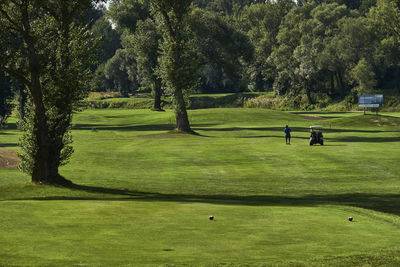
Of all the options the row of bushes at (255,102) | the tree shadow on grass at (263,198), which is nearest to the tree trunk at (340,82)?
the row of bushes at (255,102)

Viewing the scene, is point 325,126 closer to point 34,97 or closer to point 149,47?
point 149,47

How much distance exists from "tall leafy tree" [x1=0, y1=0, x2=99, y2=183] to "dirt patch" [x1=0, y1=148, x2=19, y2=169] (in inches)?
414

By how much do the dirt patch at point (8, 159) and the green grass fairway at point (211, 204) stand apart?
11.3 feet

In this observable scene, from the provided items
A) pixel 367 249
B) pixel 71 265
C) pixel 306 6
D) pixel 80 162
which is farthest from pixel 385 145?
pixel 306 6

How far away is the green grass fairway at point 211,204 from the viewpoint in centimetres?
1470

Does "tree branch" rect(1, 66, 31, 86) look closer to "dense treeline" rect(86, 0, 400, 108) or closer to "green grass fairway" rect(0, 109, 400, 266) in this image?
"green grass fairway" rect(0, 109, 400, 266)

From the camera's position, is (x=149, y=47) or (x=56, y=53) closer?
(x=56, y=53)

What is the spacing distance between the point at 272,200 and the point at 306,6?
128m

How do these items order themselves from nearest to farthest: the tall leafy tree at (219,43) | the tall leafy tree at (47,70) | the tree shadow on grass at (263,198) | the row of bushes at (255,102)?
the tree shadow on grass at (263,198)
the tall leafy tree at (47,70)
the tall leafy tree at (219,43)
the row of bushes at (255,102)

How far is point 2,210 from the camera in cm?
2006

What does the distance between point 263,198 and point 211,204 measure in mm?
5794

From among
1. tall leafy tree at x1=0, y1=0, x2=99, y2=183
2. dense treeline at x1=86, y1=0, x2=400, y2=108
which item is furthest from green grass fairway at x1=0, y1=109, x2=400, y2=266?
dense treeline at x1=86, y1=0, x2=400, y2=108

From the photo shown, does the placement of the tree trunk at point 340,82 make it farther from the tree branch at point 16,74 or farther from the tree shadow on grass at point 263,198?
the tree branch at point 16,74

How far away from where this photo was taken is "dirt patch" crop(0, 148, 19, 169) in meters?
43.3
